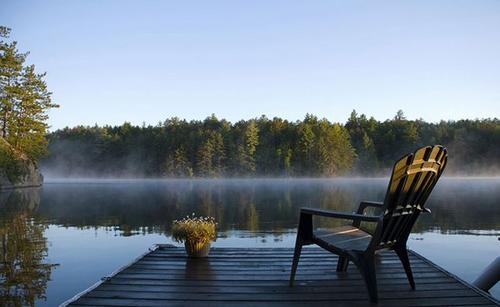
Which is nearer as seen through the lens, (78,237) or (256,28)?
(78,237)

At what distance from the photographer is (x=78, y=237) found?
1032 cm

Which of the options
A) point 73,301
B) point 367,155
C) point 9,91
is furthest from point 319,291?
point 367,155

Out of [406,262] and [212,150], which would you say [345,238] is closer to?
[406,262]

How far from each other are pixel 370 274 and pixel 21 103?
38.9 metres

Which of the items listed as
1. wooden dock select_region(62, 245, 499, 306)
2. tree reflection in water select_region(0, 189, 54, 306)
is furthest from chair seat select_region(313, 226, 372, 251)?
tree reflection in water select_region(0, 189, 54, 306)

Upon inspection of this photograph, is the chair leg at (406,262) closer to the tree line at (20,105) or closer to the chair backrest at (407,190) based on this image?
the chair backrest at (407,190)

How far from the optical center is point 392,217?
3391 millimetres

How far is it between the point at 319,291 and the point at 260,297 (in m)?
0.54

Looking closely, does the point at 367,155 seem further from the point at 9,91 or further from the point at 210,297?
the point at 210,297

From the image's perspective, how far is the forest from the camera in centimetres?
6475

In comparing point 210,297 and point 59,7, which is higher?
point 59,7

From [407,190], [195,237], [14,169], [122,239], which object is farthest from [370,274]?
[14,169]

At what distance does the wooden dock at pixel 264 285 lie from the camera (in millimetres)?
3434

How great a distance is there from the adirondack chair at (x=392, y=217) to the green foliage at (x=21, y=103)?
121ft
